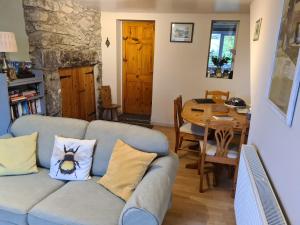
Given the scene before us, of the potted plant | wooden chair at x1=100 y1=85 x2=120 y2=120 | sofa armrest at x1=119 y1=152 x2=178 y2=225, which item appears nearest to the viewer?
sofa armrest at x1=119 y1=152 x2=178 y2=225

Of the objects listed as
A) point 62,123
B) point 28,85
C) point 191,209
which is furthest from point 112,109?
point 191,209

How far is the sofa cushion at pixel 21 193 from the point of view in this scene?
1.59m

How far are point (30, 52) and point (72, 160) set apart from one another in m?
1.83

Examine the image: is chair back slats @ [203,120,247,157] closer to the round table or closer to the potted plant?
the round table

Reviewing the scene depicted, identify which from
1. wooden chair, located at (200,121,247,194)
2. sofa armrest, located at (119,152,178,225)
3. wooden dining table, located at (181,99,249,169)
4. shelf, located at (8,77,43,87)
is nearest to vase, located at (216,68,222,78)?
wooden dining table, located at (181,99,249,169)

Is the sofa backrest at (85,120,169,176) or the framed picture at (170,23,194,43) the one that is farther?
the framed picture at (170,23,194,43)

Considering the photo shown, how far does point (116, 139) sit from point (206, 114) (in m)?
1.34

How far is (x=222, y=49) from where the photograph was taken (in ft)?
13.8

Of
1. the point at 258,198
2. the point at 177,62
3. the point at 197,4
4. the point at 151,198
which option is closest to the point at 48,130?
the point at 151,198

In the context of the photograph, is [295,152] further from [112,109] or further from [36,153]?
[112,109]

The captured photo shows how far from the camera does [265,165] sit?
1561 millimetres

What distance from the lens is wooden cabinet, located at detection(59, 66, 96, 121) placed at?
358 centimetres

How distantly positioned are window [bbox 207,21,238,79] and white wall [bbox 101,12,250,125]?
9cm

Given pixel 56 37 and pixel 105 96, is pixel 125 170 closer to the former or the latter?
pixel 56 37
